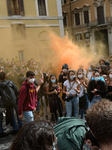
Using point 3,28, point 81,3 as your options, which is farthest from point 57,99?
point 81,3

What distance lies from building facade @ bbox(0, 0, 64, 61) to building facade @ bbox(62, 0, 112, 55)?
9.48 m

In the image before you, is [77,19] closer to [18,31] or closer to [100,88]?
[18,31]

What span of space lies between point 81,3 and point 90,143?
3184 cm

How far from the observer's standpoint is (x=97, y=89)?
548cm

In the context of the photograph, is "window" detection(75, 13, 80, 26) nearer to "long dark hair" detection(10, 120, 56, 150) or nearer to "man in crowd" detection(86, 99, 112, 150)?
"man in crowd" detection(86, 99, 112, 150)

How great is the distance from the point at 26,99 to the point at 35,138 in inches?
129

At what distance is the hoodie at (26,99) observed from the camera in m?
4.55

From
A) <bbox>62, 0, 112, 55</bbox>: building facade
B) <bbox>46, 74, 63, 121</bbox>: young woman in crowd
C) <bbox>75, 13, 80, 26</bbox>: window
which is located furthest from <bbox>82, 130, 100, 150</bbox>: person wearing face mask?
<bbox>75, 13, 80, 26</bbox>: window

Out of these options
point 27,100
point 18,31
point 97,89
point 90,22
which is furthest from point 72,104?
point 90,22

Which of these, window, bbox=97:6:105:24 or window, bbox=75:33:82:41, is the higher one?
window, bbox=97:6:105:24

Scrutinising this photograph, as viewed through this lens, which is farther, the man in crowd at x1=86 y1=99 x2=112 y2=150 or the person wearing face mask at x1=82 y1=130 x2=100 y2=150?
the person wearing face mask at x1=82 y1=130 x2=100 y2=150

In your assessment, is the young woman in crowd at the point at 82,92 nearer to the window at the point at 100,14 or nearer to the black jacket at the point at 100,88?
the black jacket at the point at 100,88

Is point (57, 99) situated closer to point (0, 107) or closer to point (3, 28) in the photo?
point (0, 107)

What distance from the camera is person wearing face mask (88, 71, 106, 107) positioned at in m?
5.41
